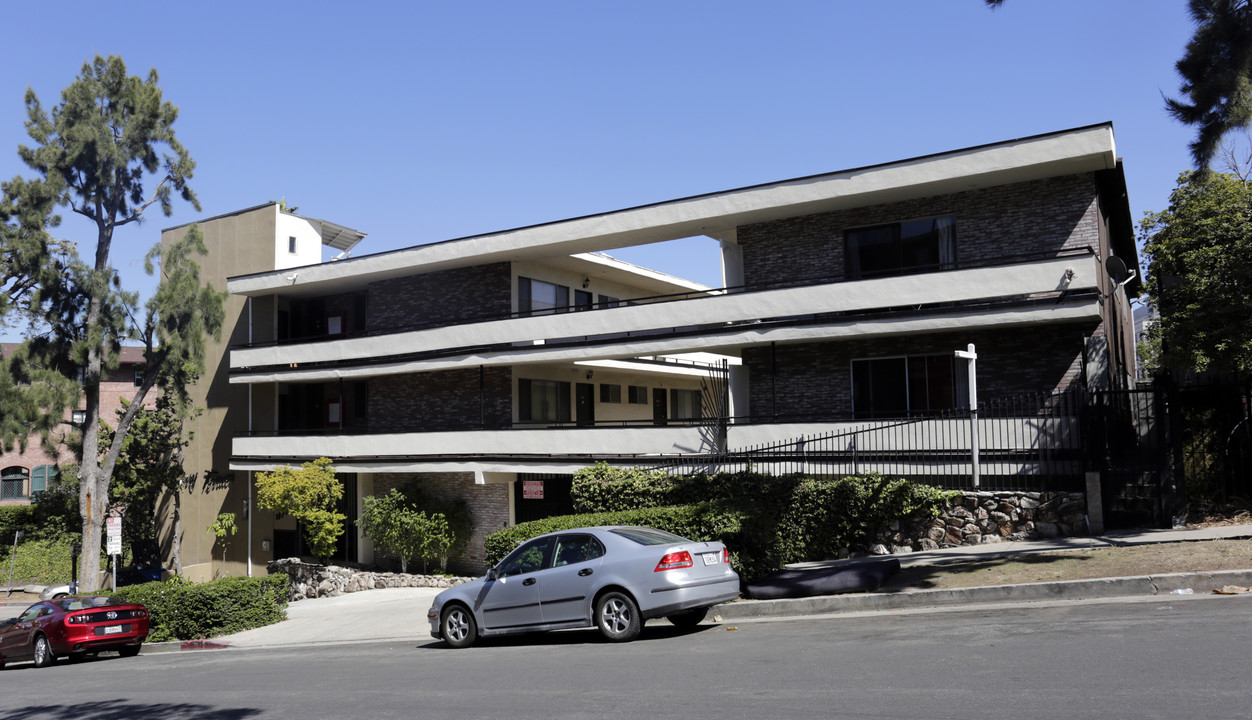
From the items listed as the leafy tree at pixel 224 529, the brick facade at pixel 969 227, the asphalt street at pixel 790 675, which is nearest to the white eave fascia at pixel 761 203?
the brick facade at pixel 969 227

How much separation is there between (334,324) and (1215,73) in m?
26.9

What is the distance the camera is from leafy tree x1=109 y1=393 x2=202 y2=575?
114 ft

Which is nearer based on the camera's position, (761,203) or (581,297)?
(761,203)

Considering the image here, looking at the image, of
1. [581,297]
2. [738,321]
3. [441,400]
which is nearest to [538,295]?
[581,297]

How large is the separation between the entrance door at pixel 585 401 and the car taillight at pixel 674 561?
802 inches

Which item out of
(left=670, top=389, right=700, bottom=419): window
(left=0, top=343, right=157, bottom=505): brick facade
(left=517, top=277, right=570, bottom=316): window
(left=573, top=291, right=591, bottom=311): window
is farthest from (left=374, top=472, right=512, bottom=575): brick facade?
(left=0, top=343, right=157, bottom=505): brick facade

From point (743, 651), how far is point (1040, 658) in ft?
10.2

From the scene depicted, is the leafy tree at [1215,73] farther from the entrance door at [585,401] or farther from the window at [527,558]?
the entrance door at [585,401]

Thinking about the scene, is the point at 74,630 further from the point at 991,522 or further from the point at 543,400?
the point at 991,522

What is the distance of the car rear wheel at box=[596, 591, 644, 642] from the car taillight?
0.64 metres

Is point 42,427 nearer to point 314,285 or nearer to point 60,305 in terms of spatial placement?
point 60,305

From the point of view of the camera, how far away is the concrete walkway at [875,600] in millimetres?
11883

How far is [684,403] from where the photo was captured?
4059 cm

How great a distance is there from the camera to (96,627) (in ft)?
58.9
